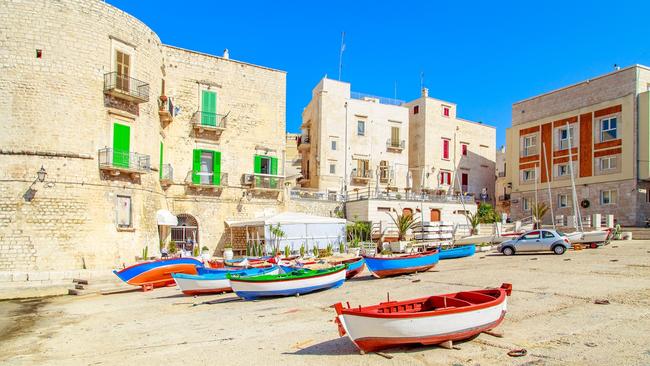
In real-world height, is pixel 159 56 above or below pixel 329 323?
above

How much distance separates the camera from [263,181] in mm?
32406

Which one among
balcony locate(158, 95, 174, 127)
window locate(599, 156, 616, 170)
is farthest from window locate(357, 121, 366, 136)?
window locate(599, 156, 616, 170)

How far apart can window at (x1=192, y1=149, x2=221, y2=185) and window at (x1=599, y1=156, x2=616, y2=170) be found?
26.8 meters

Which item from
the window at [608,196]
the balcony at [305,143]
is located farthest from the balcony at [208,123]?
the window at [608,196]

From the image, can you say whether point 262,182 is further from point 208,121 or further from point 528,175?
point 528,175

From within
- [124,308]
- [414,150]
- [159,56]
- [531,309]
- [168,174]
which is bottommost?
[124,308]

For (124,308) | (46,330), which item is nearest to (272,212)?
(124,308)

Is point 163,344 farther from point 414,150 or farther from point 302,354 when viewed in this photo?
point 414,150

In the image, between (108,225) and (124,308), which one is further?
(108,225)

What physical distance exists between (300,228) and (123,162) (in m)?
10.4

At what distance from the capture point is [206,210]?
3036 centimetres

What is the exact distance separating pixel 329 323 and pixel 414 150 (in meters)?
36.3

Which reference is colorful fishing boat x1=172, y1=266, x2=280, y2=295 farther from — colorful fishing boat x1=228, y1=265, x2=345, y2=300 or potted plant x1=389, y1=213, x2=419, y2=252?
potted plant x1=389, y1=213, x2=419, y2=252

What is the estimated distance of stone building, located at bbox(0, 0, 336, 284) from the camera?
22141 mm
